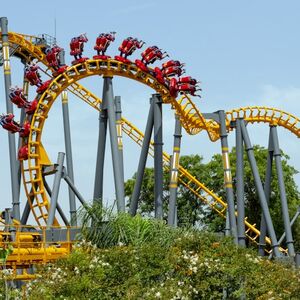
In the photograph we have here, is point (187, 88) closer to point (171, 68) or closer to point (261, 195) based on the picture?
point (171, 68)

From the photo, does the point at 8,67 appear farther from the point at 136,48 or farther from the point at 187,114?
the point at 187,114

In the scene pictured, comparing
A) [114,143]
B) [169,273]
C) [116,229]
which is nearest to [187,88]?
[114,143]

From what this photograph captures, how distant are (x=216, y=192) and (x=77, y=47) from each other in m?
25.9

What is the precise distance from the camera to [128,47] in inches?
1097

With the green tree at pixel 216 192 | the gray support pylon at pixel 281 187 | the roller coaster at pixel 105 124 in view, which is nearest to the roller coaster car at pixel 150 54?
the roller coaster at pixel 105 124

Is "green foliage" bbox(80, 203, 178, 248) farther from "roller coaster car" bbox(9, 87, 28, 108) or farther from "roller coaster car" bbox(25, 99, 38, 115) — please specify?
"roller coaster car" bbox(9, 87, 28, 108)

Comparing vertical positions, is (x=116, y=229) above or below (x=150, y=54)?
below

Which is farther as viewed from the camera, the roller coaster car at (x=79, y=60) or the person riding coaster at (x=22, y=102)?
the roller coaster car at (x=79, y=60)

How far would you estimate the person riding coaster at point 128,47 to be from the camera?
27.8m

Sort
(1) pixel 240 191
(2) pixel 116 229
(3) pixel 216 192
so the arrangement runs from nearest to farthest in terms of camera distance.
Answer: (2) pixel 116 229, (1) pixel 240 191, (3) pixel 216 192

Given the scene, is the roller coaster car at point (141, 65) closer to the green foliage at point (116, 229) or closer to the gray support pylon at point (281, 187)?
the gray support pylon at point (281, 187)

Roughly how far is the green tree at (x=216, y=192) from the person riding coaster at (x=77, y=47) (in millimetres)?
22936

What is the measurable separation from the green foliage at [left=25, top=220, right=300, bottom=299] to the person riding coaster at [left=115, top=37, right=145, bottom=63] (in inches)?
348

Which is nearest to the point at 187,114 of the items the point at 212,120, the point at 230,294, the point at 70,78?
the point at 212,120
